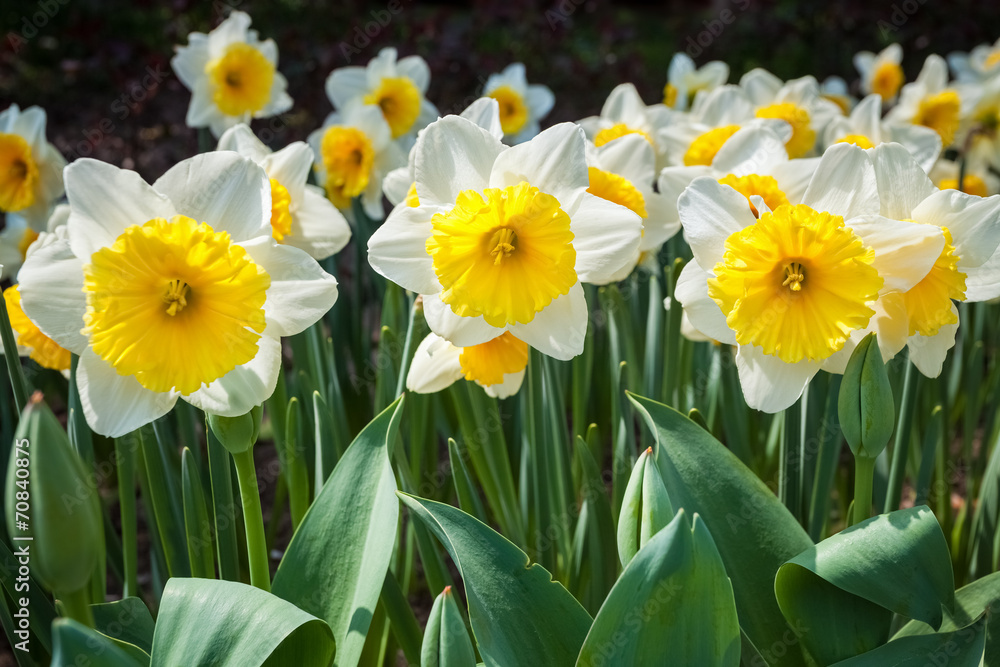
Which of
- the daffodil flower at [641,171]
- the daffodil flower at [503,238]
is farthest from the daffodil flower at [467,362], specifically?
the daffodil flower at [641,171]

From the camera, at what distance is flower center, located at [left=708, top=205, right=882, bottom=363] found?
1.00 m

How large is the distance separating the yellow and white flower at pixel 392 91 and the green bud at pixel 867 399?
60.8 inches

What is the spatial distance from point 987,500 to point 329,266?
1.55 meters

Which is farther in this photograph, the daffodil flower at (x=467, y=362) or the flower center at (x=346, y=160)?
the flower center at (x=346, y=160)

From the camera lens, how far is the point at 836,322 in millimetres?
1007

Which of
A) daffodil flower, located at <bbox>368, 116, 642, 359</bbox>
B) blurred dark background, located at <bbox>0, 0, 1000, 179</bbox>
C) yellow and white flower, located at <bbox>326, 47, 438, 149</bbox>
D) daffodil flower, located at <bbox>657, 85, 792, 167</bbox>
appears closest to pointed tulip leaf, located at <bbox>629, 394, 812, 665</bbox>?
daffodil flower, located at <bbox>368, 116, 642, 359</bbox>

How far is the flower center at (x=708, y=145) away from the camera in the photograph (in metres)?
1.75

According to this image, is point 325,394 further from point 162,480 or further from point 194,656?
point 194,656

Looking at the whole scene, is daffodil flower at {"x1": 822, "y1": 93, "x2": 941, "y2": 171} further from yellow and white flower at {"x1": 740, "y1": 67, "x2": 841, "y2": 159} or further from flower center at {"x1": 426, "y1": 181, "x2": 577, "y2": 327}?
flower center at {"x1": 426, "y1": 181, "x2": 577, "y2": 327}

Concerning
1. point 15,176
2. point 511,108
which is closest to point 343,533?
point 15,176

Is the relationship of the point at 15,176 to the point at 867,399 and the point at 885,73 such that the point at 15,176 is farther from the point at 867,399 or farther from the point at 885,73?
the point at 885,73

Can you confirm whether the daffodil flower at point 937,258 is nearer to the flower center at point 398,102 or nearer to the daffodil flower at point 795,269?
the daffodil flower at point 795,269

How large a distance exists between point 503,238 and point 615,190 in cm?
34

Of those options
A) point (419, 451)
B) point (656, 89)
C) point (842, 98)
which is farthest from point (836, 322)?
point (656, 89)
